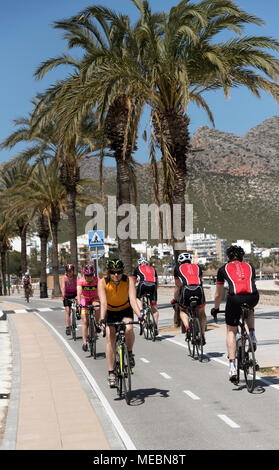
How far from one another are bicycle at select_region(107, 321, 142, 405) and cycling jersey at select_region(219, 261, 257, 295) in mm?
1407

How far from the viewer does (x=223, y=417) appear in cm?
784

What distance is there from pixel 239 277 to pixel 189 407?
6.11 feet

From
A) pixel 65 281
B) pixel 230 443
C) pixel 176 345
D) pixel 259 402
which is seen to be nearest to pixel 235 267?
pixel 259 402

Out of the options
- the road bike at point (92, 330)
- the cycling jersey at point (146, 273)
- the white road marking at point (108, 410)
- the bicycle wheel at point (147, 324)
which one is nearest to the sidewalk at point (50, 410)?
the white road marking at point (108, 410)

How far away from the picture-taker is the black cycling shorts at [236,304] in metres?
9.17

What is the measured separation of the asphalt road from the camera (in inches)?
268

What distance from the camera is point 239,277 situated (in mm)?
9188

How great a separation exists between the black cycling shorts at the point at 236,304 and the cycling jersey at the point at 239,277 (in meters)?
0.06

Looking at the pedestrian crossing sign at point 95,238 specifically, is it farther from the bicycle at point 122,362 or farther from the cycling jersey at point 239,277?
the cycling jersey at point 239,277

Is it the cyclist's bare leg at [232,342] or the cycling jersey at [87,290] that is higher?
the cycling jersey at [87,290]

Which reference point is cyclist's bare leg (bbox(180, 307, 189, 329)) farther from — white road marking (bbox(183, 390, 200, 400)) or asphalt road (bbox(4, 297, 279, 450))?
white road marking (bbox(183, 390, 200, 400))

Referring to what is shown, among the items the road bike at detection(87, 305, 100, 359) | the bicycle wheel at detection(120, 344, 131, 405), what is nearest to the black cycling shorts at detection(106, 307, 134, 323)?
the bicycle wheel at detection(120, 344, 131, 405)

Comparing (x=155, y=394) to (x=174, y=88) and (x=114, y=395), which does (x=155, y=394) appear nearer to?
(x=114, y=395)

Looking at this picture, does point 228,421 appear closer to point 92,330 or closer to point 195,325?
point 195,325
